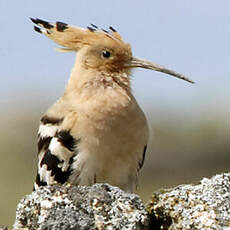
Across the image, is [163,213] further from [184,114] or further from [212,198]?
[184,114]

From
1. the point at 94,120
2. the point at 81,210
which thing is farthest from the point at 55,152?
the point at 81,210

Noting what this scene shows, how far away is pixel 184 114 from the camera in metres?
8.94

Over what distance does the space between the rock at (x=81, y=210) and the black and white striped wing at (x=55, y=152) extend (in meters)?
1.27

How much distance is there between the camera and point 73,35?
382 centimetres

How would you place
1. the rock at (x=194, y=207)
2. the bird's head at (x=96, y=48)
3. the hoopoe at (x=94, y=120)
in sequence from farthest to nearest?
the bird's head at (x=96, y=48) → the hoopoe at (x=94, y=120) → the rock at (x=194, y=207)

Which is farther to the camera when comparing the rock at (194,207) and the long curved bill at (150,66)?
the long curved bill at (150,66)

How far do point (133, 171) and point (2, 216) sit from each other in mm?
2476

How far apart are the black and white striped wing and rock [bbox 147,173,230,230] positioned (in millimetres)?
1282

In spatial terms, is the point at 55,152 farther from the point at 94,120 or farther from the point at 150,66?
the point at 150,66

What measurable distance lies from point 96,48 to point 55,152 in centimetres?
62

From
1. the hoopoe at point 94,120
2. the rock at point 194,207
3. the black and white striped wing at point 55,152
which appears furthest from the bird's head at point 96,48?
the rock at point 194,207

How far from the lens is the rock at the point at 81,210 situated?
2117 millimetres

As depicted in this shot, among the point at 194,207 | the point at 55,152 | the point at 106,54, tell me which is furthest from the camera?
the point at 106,54

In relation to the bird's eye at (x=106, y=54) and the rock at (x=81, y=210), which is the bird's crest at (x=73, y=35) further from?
the rock at (x=81, y=210)
